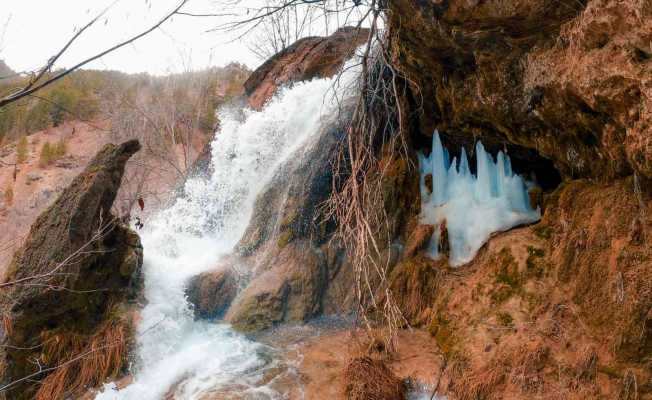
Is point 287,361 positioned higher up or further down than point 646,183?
further down

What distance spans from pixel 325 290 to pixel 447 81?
2948mm

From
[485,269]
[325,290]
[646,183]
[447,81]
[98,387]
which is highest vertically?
[447,81]

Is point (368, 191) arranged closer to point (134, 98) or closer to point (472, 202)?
point (472, 202)

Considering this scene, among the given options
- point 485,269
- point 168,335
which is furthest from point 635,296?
point 168,335

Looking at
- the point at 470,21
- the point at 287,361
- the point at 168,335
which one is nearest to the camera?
the point at 470,21

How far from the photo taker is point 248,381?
4.16 meters

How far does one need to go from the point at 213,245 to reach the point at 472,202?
13.6 ft

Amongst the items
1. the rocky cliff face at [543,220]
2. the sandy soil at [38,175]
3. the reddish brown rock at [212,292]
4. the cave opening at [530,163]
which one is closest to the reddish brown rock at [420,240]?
the rocky cliff face at [543,220]

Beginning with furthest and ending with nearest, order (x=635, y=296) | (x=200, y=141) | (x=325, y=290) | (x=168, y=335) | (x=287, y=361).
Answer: (x=200, y=141) → (x=325, y=290) → (x=168, y=335) → (x=287, y=361) → (x=635, y=296)

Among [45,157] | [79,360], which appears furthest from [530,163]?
[45,157]

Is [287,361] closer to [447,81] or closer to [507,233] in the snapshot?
[507,233]

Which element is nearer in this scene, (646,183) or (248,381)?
(646,183)

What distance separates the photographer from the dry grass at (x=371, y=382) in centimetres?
353

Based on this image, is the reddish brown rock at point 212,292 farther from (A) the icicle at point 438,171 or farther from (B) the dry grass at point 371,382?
(A) the icicle at point 438,171
